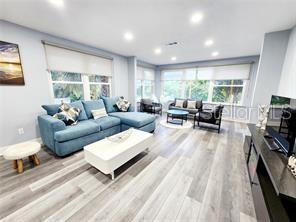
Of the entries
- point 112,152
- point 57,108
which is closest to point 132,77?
point 57,108

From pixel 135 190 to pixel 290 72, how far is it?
Answer: 3230 millimetres

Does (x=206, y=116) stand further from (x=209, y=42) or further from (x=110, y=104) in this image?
(x=110, y=104)

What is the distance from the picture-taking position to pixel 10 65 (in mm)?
2350

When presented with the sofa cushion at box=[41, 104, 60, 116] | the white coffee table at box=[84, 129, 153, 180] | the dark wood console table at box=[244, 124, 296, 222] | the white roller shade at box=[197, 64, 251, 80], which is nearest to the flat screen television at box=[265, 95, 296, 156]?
the dark wood console table at box=[244, 124, 296, 222]

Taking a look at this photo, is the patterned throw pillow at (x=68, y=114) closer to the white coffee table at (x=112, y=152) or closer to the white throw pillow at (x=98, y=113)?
the white throw pillow at (x=98, y=113)

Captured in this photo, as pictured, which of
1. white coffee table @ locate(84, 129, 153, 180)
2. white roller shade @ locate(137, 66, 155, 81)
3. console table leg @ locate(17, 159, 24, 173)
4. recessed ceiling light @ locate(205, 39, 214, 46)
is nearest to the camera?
white coffee table @ locate(84, 129, 153, 180)

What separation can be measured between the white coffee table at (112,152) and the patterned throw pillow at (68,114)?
3.12 feet

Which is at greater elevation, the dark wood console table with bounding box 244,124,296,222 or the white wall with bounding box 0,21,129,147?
the white wall with bounding box 0,21,129,147

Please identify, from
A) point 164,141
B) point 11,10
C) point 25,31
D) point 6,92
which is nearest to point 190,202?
point 164,141

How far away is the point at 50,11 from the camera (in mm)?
1982

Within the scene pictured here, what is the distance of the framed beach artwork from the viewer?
2.27m

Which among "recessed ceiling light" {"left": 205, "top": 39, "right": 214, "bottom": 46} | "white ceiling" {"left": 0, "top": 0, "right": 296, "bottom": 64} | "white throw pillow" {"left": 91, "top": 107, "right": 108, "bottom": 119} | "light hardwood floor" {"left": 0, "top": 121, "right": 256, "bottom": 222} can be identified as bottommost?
"light hardwood floor" {"left": 0, "top": 121, "right": 256, "bottom": 222}

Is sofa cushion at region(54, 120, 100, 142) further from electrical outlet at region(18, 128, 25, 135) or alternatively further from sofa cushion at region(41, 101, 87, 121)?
electrical outlet at region(18, 128, 25, 135)

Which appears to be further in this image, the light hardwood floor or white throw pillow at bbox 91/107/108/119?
white throw pillow at bbox 91/107/108/119
